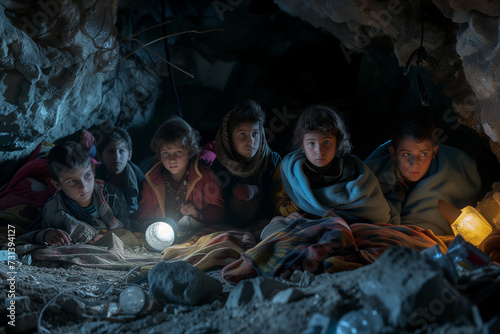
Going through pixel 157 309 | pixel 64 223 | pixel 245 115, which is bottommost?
pixel 157 309

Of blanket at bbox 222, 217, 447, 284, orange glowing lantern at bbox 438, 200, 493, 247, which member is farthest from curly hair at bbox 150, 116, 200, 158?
orange glowing lantern at bbox 438, 200, 493, 247

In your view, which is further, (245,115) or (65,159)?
(245,115)

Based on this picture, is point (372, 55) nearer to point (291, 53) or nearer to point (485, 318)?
point (291, 53)

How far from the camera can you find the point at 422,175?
297cm

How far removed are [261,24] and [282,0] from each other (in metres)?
1.07

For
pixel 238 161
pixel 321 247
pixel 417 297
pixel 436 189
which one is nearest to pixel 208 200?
pixel 238 161

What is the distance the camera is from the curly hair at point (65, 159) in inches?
116

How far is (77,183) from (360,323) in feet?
8.29

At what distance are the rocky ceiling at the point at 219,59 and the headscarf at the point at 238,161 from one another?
1.06m

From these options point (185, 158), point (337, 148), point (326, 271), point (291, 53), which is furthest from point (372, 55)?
point (326, 271)

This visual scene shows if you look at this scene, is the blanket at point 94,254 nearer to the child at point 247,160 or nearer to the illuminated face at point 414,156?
the child at point 247,160

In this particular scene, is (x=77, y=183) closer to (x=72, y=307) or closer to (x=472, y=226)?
(x=72, y=307)

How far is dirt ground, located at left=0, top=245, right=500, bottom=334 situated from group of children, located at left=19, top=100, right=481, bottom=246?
82 cm

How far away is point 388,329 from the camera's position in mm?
1179
